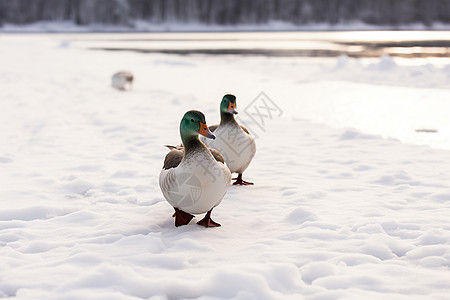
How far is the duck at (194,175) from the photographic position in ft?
13.3

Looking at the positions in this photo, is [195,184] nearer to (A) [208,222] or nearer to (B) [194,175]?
(B) [194,175]

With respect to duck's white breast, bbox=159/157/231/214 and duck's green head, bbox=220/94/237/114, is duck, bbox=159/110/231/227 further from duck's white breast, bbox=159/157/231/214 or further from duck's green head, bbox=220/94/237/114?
duck's green head, bbox=220/94/237/114

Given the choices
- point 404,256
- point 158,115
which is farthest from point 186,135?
point 158,115

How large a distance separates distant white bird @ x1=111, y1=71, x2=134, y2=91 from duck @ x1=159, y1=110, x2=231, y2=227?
10.1 m

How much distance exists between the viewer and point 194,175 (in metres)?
4.03

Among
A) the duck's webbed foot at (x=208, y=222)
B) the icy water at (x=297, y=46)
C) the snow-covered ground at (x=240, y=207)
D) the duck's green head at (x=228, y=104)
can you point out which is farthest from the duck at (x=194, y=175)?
the icy water at (x=297, y=46)

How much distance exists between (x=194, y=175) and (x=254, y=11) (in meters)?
90.9

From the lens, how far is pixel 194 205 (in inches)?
163

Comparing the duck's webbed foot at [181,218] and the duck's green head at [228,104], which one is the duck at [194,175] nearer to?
the duck's webbed foot at [181,218]

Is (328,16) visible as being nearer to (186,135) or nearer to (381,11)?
(381,11)

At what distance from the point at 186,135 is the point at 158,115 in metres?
6.42

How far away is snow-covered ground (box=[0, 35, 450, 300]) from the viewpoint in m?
3.33

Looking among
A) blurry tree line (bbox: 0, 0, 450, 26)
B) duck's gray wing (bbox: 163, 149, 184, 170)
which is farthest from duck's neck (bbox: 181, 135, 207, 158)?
blurry tree line (bbox: 0, 0, 450, 26)

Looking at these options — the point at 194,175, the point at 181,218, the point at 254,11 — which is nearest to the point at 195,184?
the point at 194,175
